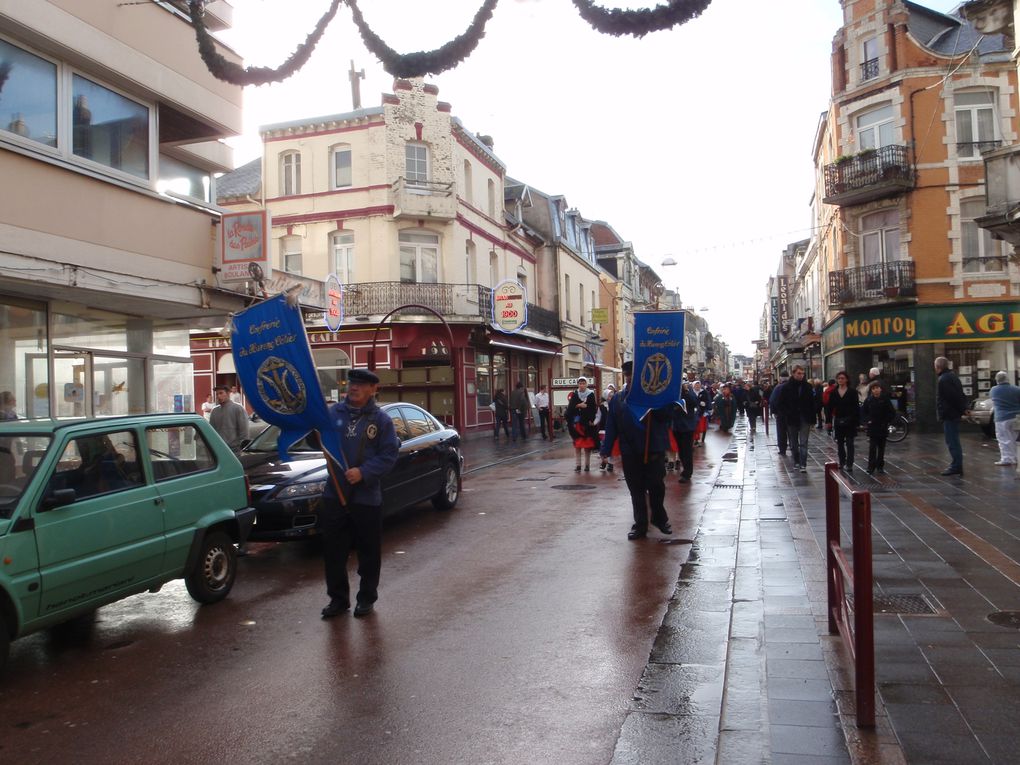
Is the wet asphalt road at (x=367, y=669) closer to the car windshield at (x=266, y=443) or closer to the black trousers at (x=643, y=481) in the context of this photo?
the black trousers at (x=643, y=481)

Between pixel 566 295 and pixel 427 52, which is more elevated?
pixel 566 295

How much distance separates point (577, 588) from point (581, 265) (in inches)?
1418

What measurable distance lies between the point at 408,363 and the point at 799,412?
15370mm

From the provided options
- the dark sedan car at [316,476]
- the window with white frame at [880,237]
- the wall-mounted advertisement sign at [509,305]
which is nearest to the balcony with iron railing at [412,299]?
→ the wall-mounted advertisement sign at [509,305]

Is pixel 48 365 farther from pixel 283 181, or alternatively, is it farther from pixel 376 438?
pixel 283 181

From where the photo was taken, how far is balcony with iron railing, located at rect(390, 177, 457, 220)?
25031 millimetres

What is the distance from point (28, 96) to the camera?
9891 millimetres

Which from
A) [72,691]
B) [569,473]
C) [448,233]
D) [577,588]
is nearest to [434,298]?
[448,233]

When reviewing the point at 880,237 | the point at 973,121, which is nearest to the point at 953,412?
the point at 880,237

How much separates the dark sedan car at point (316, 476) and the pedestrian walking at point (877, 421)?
268 inches

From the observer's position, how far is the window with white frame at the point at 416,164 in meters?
25.5

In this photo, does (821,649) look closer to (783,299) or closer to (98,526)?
(98,526)

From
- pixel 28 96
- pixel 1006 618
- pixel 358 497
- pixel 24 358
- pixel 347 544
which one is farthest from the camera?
pixel 24 358

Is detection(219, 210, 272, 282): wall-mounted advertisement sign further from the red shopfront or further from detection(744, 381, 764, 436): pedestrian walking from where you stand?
detection(744, 381, 764, 436): pedestrian walking
